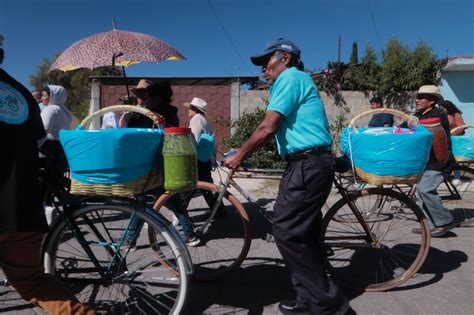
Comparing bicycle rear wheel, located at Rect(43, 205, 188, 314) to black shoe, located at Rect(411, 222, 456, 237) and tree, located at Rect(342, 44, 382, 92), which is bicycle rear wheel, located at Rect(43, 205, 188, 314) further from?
tree, located at Rect(342, 44, 382, 92)

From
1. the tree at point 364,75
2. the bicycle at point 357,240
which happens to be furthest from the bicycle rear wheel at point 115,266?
the tree at point 364,75

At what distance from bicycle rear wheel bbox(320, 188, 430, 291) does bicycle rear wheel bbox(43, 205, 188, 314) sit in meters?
1.25

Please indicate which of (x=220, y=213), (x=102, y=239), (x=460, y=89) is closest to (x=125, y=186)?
(x=102, y=239)

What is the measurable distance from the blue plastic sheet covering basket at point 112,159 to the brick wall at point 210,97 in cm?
833

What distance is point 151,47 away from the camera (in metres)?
4.57

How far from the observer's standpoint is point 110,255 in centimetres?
264

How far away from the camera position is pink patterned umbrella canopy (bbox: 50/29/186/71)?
4.36 metres

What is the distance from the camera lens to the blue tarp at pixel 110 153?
2.18 meters

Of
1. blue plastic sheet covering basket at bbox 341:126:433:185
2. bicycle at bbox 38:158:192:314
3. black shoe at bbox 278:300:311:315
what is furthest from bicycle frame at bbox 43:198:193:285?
blue plastic sheet covering basket at bbox 341:126:433:185

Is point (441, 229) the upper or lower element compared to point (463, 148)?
lower

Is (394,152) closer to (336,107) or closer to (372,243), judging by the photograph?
(372,243)

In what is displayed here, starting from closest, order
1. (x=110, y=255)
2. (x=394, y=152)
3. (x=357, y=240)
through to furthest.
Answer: (x=110, y=255), (x=394, y=152), (x=357, y=240)

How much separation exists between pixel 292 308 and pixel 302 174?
0.96 metres

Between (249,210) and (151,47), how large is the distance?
273 cm
